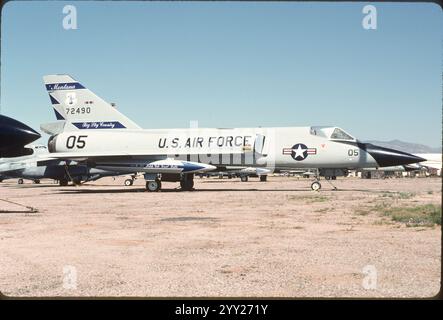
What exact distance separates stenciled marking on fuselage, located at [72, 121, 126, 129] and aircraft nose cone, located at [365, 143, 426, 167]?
52.2 ft

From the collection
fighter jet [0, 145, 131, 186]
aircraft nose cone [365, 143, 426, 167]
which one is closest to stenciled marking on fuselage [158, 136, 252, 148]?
aircraft nose cone [365, 143, 426, 167]

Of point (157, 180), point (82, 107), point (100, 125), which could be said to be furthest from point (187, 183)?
point (82, 107)

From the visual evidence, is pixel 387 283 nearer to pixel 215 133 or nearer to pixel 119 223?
pixel 119 223

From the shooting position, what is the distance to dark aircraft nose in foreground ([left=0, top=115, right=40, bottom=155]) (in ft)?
36.4

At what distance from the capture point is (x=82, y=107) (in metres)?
29.0

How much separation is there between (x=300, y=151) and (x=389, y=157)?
16.5 ft

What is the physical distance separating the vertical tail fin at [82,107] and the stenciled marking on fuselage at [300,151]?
10.4 m

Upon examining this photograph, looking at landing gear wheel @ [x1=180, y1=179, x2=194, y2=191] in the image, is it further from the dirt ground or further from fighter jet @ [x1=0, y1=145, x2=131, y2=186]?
the dirt ground

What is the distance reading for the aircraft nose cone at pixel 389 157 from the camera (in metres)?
24.6

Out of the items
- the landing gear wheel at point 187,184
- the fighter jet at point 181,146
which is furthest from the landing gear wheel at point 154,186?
the landing gear wheel at point 187,184

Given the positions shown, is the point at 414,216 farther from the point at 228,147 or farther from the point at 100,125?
the point at 100,125

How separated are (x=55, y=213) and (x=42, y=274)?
344 inches

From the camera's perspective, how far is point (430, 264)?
7043 mm
